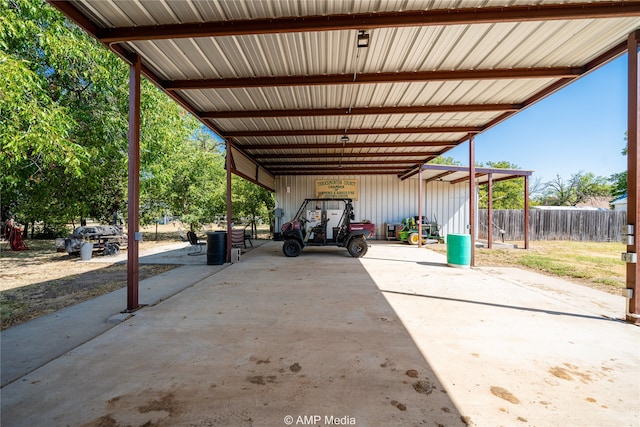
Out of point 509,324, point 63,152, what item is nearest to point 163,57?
point 63,152

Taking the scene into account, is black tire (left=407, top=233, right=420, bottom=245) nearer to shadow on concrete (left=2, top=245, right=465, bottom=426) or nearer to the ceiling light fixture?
shadow on concrete (left=2, top=245, right=465, bottom=426)

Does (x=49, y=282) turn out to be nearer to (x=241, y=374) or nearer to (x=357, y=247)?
(x=241, y=374)

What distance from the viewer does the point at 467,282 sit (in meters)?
4.89

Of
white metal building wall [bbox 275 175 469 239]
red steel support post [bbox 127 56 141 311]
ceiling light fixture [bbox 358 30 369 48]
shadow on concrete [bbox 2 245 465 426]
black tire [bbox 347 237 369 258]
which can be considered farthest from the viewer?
white metal building wall [bbox 275 175 469 239]

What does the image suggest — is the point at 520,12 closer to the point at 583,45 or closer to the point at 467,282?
the point at 583,45

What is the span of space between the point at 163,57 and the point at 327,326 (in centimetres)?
423

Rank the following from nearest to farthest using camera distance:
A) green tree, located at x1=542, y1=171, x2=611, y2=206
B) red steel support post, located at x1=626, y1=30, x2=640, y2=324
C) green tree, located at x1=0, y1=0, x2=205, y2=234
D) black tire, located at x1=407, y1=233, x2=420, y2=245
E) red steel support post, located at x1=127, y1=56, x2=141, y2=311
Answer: red steel support post, located at x1=626, y1=30, x2=640, y2=324 → red steel support post, located at x1=127, y1=56, x2=141, y2=311 → green tree, located at x1=0, y1=0, x2=205, y2=234 → black tire, located at x1=407, y1=233, x2=420, y2=245 → green tree, located at x1=542, y1=171, x2=611, y2=206

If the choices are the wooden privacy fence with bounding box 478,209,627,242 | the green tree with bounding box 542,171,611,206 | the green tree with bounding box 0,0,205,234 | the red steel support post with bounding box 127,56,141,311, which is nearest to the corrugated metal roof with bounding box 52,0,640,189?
the red steel support post with bounding box 127,56,141,311

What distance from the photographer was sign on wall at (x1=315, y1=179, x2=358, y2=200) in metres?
13.1

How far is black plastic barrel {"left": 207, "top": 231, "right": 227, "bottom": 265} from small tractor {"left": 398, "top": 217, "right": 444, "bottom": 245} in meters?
7.67

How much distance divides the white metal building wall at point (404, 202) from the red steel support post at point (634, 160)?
9.87 m

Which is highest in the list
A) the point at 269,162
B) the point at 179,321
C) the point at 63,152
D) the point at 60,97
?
the point at 60,97

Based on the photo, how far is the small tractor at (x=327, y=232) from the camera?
7.74 metres

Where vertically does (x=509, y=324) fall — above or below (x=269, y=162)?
below
